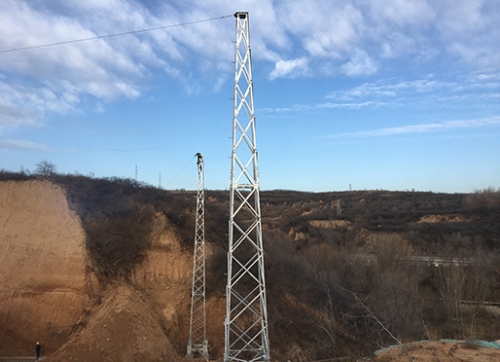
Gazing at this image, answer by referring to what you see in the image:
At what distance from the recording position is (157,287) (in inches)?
1020

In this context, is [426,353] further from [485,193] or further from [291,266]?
[485,193]

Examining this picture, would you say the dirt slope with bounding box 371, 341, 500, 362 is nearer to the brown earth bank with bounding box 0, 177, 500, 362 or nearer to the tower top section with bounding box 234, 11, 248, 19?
the brown earth bank with bounding box 0, 177, 500, 362

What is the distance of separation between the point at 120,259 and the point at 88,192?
736cm

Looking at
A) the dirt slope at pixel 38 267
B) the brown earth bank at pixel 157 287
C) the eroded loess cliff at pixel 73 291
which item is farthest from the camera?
the dirt slope at pixel 38 267

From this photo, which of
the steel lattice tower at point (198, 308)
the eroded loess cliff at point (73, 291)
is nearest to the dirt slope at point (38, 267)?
the eroded loess cliff at point (73, 291)

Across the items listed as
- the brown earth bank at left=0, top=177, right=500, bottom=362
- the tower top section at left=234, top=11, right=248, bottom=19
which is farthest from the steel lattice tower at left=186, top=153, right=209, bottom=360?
the tower top section at left=234, top=11, right=248, bottom=19

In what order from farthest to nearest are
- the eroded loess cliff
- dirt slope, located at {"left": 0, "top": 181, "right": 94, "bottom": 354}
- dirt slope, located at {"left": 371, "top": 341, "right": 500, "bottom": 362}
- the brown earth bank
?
dirt slope, located at {"left": 0, "top": 181, "right": 94, "bottom": 354}, the brown earth bank, the eroded loess cliff, dirt slope, located at {"left": 371, "top": 341, "right": 500, "bottom": 362}

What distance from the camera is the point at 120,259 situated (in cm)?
2567

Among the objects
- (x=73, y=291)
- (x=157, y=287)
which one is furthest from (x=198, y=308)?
(x=73, y=291)

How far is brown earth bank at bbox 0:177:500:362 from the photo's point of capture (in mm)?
21578

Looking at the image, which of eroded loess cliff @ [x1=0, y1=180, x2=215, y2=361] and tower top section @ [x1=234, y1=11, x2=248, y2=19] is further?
eroded loess cliff @ [x1=0, y1=180, x2=215, y2=361]

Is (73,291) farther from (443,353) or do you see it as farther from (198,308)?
(443,353)

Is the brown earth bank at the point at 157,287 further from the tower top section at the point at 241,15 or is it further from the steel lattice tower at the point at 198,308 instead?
the tower top section at the point at 241,15

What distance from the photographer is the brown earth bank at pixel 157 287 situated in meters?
21.6
